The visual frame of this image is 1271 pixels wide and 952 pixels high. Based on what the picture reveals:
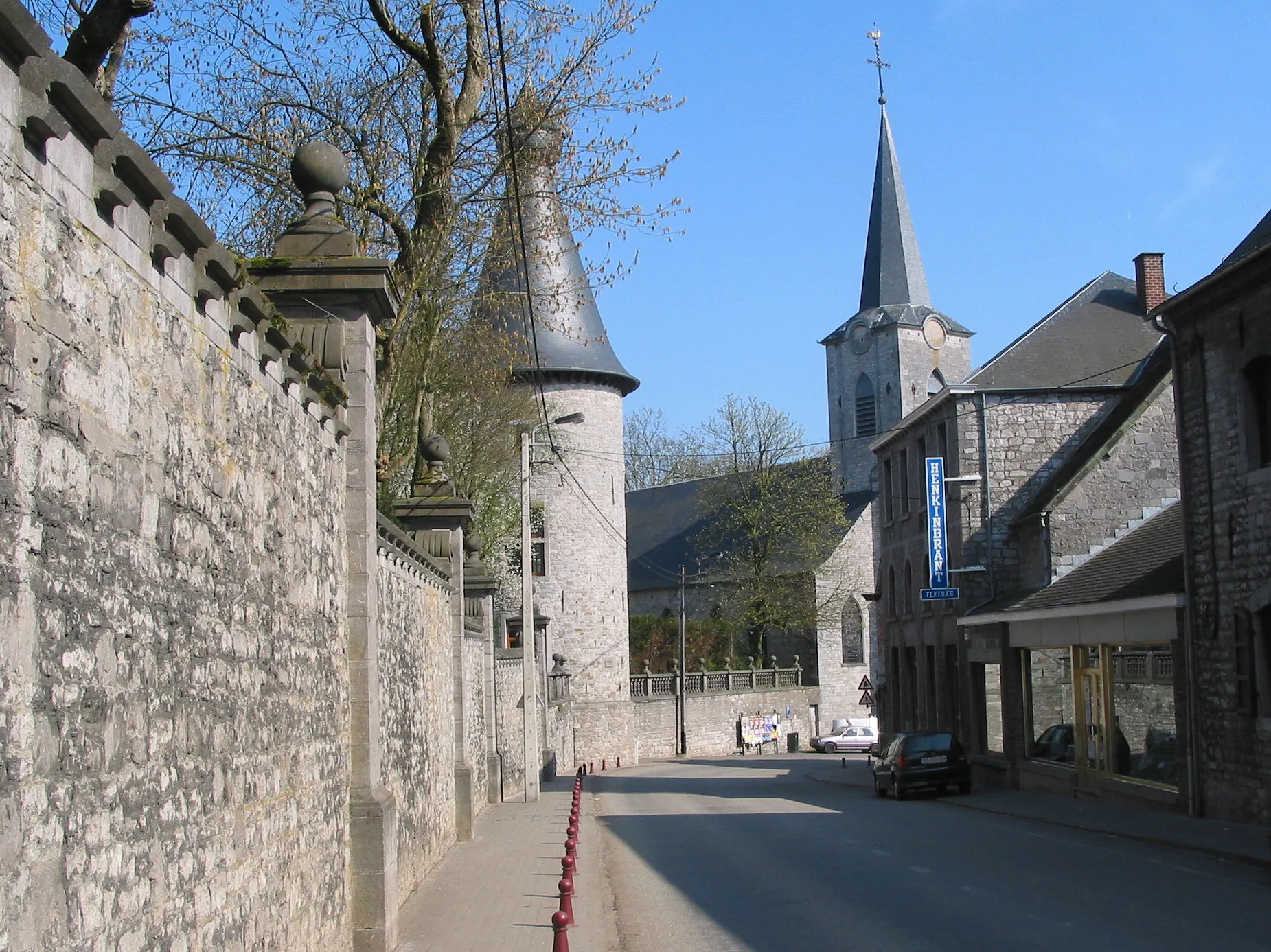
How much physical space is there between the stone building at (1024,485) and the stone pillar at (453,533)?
36.5ft

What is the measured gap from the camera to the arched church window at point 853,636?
58062mm

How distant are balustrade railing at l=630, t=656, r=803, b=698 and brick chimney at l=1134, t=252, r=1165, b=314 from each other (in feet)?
81.2

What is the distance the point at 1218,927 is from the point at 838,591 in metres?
46.6

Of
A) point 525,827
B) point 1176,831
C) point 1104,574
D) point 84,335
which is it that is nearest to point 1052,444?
point 1104,574

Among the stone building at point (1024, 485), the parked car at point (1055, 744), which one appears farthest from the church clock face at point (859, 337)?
the parked car at point (1055, 744)

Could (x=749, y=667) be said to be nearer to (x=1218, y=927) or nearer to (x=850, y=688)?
(x=850, y=688)

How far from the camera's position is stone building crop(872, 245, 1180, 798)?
26609mm

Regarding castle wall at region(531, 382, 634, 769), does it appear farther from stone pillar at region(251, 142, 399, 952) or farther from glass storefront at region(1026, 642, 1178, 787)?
stone pillar at region(251, 142, 399, 952)

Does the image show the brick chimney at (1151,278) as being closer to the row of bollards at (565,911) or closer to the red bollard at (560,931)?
the row of bollards at (565,911)

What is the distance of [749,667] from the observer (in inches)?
2180

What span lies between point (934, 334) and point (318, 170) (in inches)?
2461

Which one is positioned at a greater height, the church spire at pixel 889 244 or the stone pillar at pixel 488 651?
the church spire at pixel 889 244

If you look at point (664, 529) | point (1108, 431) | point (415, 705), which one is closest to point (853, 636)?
point (664, 529)

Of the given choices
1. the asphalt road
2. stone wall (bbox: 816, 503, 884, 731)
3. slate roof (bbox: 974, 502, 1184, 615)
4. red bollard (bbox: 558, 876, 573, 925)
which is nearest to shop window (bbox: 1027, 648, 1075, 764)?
slate roof (bbox: 974, 502, 1184, 615)
